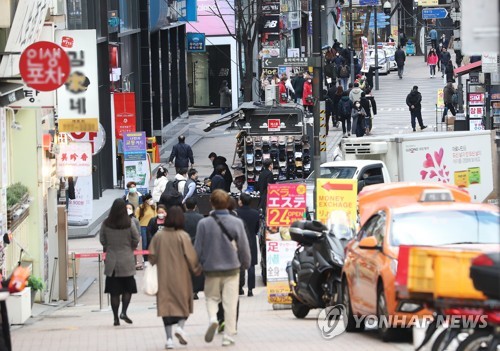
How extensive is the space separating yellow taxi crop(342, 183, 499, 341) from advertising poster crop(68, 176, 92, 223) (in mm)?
14733

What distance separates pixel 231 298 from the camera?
1378 cm

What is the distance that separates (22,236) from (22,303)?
140 inches

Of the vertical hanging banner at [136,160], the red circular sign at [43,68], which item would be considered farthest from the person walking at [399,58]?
the red circular sign at [43,68]

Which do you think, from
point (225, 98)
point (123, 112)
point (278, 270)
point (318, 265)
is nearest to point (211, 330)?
point (318, 265)

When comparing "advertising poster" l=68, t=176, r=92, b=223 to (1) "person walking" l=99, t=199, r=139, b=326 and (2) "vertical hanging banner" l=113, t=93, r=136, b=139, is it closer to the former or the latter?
(2) "vertical hanging banner" l=113, t=93, r=136, b=139

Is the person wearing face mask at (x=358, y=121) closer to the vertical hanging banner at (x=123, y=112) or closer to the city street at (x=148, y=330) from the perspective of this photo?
the vertical hanging banner at (x=123, y=112)

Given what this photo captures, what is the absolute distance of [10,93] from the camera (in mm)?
18734

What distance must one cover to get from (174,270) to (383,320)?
220cm

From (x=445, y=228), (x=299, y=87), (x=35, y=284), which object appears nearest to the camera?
(x=445, y=228)

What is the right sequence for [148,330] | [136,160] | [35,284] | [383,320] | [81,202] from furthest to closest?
[136,160] → [81,202] → [35,284] → [148,330] → [383,320]

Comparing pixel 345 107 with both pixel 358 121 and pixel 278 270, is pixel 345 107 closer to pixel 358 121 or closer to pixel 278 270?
pixel 358 121

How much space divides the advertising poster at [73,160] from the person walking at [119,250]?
7.17m

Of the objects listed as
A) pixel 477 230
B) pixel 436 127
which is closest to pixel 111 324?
pixel 477 230

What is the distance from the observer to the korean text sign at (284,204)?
67.3 ft
